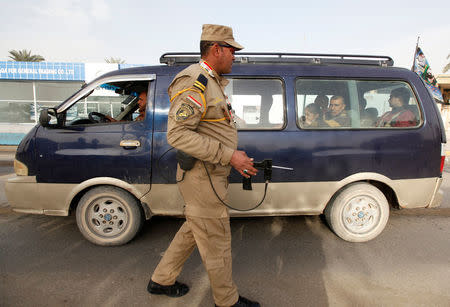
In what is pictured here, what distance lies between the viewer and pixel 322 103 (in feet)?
10.1

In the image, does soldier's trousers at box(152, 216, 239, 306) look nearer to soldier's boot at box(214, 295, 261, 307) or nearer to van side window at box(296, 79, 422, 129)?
soldier's boot at box(214, 295, 261, 307)

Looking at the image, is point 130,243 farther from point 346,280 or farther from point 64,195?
point 346,280

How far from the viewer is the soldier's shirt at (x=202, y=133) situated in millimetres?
1686

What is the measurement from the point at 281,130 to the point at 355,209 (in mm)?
1303

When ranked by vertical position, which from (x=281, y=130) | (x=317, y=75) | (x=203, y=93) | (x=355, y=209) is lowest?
(x=355, y=209)

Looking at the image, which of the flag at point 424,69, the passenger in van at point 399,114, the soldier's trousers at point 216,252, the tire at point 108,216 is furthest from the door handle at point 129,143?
the flag at point 424,69

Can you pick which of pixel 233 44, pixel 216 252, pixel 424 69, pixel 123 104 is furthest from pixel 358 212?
pixel 424 69

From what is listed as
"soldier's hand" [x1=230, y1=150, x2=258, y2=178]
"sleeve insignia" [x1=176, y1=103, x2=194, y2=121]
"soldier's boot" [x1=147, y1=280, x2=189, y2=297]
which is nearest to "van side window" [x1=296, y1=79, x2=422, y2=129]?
"soldier's hand" [x1=230, y1=150, x2=258, y2=178]

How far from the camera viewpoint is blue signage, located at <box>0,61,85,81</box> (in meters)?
13.4

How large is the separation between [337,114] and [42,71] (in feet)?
50.1

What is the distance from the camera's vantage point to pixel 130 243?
3.09m

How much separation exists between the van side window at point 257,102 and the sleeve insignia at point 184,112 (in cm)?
132

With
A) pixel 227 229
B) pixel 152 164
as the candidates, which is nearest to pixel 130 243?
pixel 152 164

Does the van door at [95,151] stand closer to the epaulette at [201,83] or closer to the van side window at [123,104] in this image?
the van side window at [123,104]
